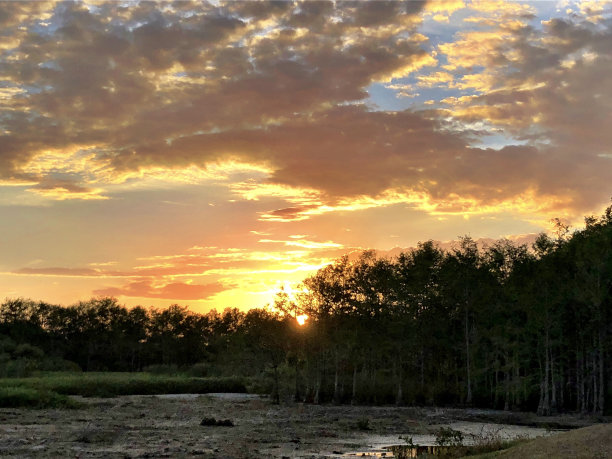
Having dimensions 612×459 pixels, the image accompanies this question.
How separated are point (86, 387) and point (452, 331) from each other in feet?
167

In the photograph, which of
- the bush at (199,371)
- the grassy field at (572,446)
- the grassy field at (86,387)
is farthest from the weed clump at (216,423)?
the bush at (199,371)

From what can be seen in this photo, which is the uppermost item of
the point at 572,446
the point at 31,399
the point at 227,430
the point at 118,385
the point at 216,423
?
the point at 572,446

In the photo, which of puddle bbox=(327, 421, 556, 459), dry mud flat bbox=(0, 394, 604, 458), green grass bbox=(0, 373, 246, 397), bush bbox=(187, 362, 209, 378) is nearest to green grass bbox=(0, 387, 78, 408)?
dry mud flat bbox=(0, 394, 604, 458)

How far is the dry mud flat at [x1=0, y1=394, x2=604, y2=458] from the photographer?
109ft

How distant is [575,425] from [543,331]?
15365 mm

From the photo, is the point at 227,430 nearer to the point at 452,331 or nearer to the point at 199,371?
the point at 452,331

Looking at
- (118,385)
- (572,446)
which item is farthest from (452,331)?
(572,446)

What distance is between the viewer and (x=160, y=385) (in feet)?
329

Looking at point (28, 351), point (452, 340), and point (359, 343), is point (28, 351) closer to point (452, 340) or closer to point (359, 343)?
point (359, 343)

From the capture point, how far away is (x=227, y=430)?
44.4m

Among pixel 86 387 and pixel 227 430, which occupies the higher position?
pixel 227 430

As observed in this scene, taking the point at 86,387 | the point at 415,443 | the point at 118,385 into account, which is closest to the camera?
the point at 415,443

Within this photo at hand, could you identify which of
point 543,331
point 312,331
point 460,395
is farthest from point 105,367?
point 543,331

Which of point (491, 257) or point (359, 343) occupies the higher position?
point (491, 257)
